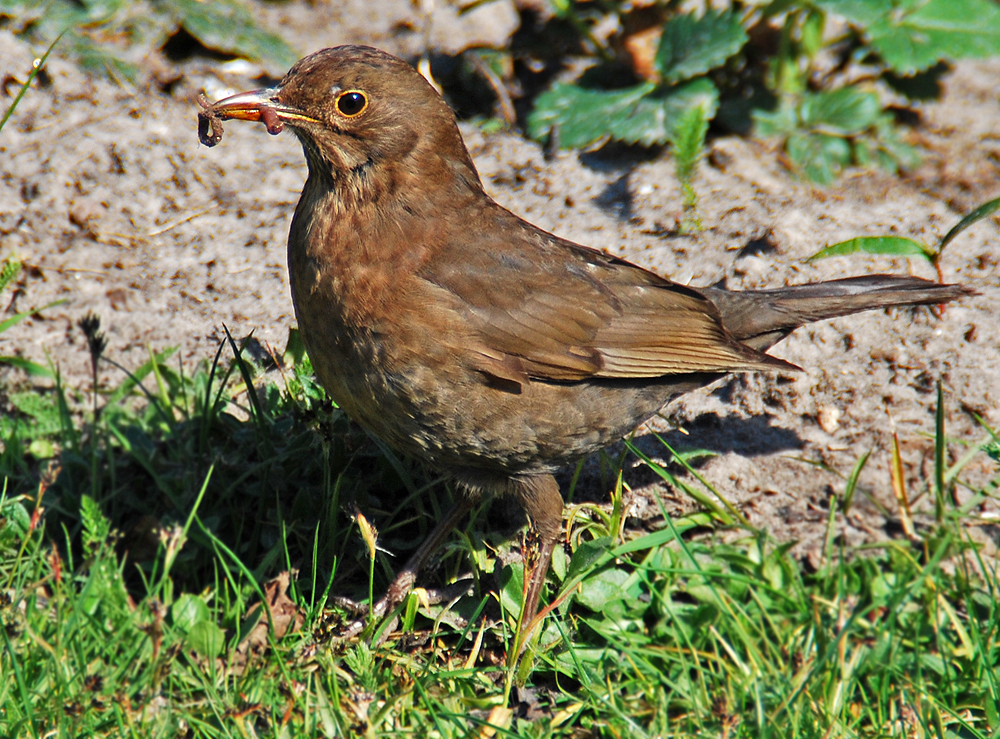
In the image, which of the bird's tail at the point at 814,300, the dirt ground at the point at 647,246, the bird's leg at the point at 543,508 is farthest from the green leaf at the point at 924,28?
the bird's leg at the point at 543,508

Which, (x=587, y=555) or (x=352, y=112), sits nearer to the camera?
(x=352, y=112)

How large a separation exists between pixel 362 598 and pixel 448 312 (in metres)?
1.20

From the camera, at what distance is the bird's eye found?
317cm

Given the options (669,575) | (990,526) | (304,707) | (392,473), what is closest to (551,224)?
(392,473)

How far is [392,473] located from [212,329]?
1105 mm

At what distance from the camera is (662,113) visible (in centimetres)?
496

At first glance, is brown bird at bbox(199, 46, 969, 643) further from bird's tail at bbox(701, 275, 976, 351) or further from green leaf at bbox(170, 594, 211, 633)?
green leaf at bbox(170, 594, 211, 633)

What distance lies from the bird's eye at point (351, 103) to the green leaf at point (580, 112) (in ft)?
6.38

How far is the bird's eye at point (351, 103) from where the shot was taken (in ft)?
10.4

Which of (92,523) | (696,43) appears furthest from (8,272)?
(696,43)

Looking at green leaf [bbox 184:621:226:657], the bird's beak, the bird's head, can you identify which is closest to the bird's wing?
the bird's head

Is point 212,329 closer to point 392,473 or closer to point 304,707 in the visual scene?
point 392,473

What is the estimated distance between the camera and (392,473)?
390cm

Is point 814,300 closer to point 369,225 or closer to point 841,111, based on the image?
point 369,225
